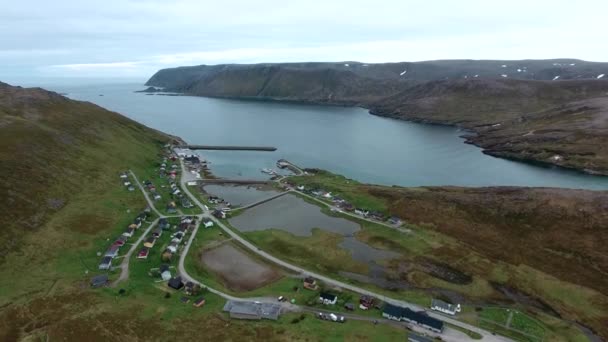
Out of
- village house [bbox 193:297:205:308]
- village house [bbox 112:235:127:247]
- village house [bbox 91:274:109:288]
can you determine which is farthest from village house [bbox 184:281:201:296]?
village house [bbox 112:235:127:247]

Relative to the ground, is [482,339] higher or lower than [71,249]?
lower

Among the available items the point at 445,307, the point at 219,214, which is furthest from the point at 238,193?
the point at 445,307

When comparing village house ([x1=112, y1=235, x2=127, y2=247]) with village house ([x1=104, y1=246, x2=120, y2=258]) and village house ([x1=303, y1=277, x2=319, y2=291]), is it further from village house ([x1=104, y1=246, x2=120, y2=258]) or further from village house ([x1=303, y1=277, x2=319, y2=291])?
village house ([x1=303, y1=277, x2=319, y2=291])

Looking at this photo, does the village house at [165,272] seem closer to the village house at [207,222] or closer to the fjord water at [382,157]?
the village house at [207,222]

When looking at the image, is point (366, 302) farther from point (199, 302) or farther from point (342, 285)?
point (199, 302)

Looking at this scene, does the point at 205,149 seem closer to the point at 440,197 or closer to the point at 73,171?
the point at 73,171

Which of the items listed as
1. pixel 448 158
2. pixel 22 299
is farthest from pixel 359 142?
pixel 22 299
